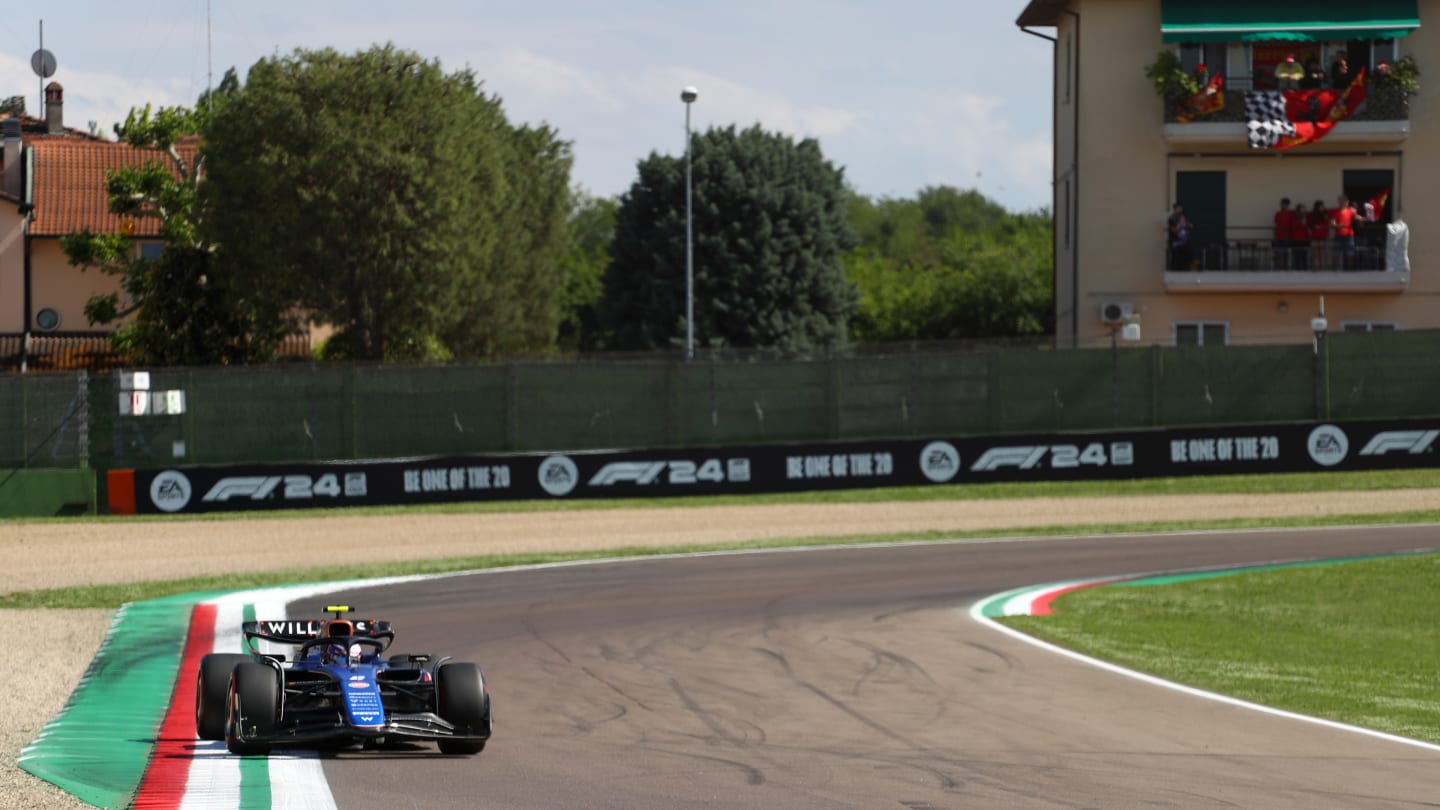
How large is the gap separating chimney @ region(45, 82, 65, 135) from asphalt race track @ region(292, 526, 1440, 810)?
196ft

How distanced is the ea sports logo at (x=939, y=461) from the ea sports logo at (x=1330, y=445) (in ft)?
22.2

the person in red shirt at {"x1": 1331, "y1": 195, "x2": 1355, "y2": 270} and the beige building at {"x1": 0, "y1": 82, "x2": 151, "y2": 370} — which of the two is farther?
the beige building at {"x1": 0, "y1": 82, "x2": 151, "y2": 370}

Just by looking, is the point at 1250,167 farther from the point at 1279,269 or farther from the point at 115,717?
the point at 115,717

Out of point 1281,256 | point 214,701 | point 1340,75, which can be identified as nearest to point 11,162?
point 1281,256

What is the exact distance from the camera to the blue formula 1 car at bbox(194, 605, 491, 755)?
9.71 m

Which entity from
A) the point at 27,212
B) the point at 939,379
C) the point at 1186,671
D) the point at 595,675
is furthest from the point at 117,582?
the point at 27,212

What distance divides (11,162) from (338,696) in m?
61.3

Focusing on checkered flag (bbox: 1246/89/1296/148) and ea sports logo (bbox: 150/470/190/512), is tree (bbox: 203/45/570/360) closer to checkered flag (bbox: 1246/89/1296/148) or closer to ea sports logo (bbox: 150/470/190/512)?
ea sports logo (bbox: 150/470/190/512)

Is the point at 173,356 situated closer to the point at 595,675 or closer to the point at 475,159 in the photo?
the point at 475,159

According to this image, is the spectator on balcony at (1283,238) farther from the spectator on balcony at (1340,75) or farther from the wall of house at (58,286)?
the wall of house at (58,286)

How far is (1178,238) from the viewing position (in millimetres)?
43500

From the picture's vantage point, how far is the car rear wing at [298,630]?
1058 centimetres

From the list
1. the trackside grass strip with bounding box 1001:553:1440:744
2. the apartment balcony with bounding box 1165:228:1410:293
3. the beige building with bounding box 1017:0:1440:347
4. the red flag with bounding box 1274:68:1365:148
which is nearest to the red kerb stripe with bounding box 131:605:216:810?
the trackside grass strip with bounding box 1001:553:1440:744

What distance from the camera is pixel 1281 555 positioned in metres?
24.3
